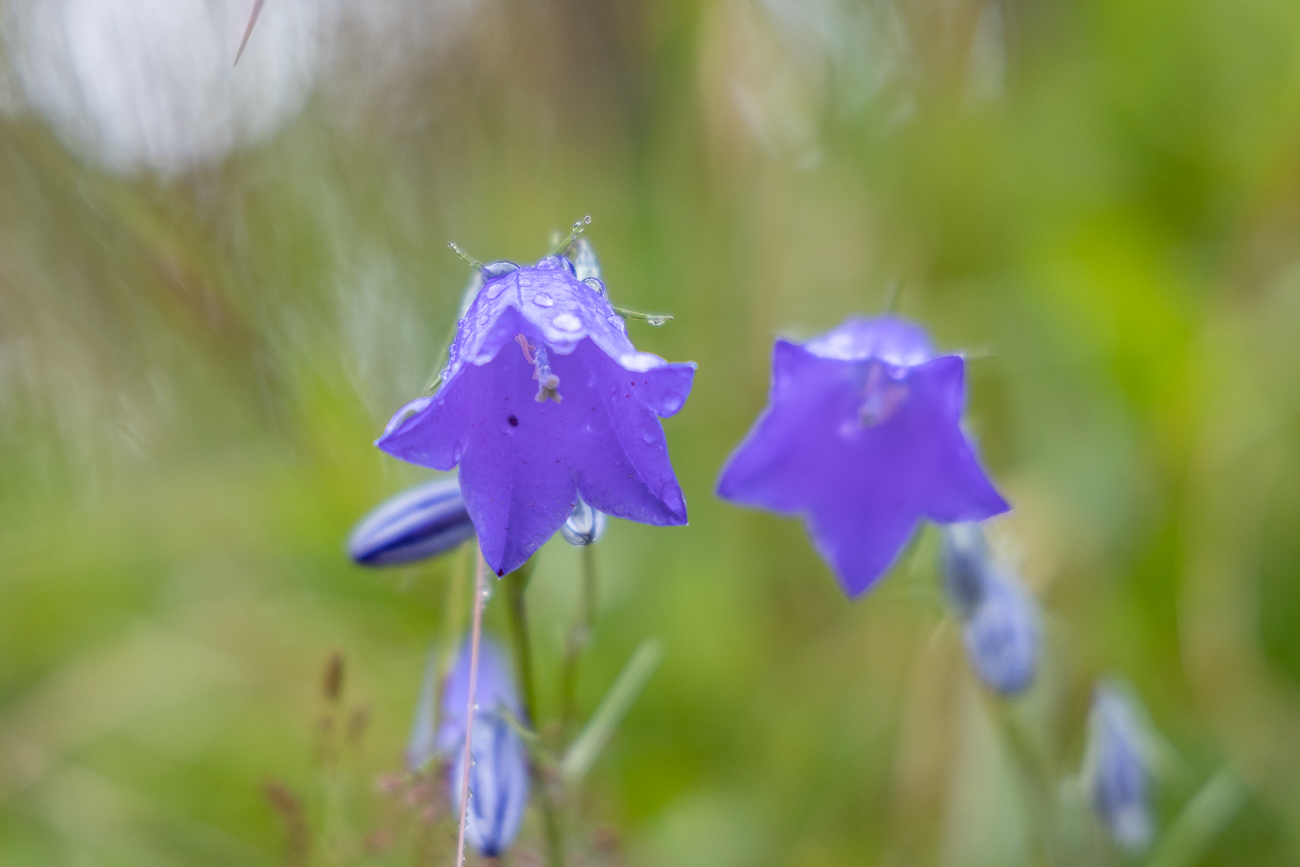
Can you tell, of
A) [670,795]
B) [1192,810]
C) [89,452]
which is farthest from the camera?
[89,452]

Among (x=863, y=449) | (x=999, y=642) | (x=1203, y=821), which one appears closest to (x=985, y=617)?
(x=999, y=642)

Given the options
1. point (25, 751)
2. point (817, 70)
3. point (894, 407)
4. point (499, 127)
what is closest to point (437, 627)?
point (25, 751)

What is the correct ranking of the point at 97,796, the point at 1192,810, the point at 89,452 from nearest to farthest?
the point at 1192,810
the point at 97,796
the point at 89,452

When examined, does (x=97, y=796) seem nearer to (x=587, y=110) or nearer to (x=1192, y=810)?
(x=1192, y=810)

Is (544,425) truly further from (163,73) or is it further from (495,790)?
(163,73)

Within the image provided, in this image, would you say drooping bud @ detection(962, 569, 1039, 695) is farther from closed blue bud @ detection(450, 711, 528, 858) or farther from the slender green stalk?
closed blue bud @ detection(450, 711, 528, 858)

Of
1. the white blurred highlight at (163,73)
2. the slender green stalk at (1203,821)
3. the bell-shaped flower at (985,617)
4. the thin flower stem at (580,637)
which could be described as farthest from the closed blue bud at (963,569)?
the white blurred highlight at (163,73)
